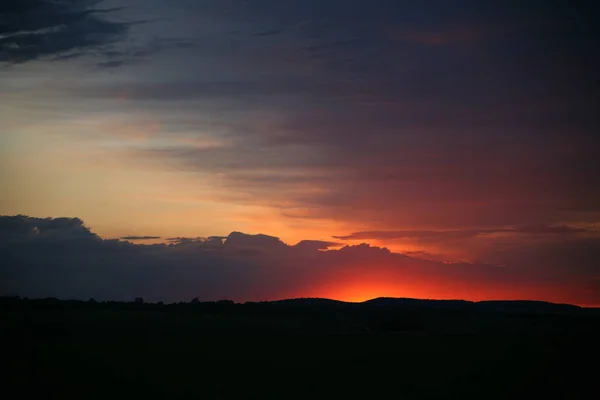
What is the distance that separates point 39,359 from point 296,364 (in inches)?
440

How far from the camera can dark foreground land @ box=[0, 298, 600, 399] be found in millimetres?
26609

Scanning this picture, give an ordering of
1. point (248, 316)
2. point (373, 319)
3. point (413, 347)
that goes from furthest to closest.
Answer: point (373, 319) → point (248, 316) → point (413, 347)

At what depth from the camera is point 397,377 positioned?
30.4 metres

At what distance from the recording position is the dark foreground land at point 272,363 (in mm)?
26609

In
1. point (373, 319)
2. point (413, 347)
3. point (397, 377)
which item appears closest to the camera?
point (397, 377)

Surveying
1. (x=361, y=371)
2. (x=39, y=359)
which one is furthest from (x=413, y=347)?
(x=39, y=359)

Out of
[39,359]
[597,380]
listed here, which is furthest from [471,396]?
[39,359]

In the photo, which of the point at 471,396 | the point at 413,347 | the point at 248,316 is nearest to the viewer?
the point at 471,396

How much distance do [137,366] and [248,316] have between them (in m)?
30.4

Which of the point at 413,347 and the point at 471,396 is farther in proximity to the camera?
the point at 413,347

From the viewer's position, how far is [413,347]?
38.0 meters

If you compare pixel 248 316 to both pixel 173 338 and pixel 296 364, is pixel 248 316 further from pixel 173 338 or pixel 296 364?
pixel 296 364

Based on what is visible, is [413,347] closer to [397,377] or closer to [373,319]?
[397,377]

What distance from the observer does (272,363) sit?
3186cm
